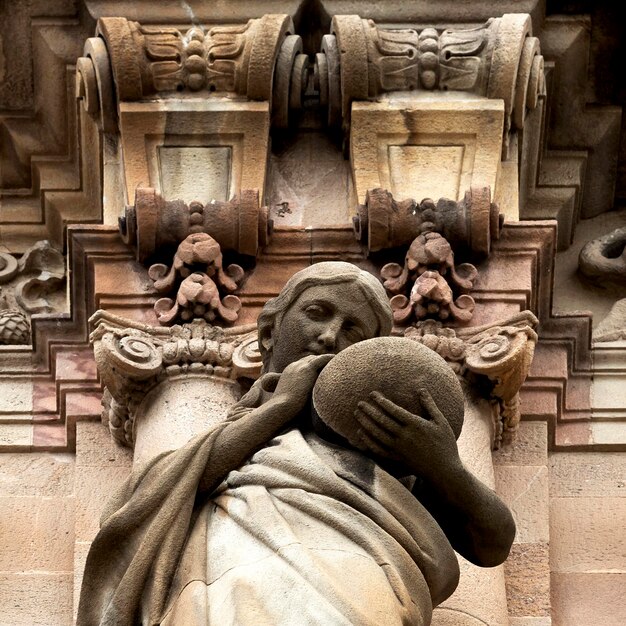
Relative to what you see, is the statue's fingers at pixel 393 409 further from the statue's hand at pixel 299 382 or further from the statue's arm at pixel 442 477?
the statue's hand at pixel 299 382

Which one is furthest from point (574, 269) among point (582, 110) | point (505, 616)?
point (505, 616)

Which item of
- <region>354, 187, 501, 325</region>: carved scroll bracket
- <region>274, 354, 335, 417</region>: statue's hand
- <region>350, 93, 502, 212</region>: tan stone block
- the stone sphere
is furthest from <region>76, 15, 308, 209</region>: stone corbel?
the stone sphere

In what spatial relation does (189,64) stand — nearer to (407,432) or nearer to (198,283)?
(198,283)

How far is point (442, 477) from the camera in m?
9.99

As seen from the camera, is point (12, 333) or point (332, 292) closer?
point (332, 292)

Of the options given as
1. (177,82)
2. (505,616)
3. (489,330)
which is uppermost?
(177,82)

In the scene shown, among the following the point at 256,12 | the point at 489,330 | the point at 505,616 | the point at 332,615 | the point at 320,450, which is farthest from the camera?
the point at 256,12

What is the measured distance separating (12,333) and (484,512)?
2.94m

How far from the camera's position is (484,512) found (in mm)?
10125

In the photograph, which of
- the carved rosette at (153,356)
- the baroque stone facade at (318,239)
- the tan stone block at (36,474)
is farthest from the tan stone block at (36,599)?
the carved rosette at (153,356)

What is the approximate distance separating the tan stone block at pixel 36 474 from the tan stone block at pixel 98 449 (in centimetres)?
10

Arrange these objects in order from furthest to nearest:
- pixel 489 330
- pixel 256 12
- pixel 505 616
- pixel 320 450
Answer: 1. pixel 256 12
2. pixel 489 330
3. pixel 505 616
4. pixel 320 450

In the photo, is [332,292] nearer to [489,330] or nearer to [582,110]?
[489,330]

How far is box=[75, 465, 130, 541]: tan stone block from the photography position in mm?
11648
